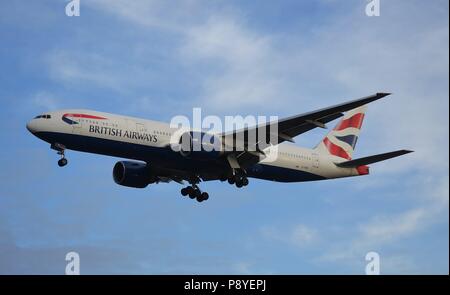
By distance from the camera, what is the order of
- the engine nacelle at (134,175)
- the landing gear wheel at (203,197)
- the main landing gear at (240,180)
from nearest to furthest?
the main landing gear at (240,180)
the engine nacelle at (134,175)
the landing gear wheel at (203,197)

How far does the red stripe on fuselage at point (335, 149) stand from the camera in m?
59.6

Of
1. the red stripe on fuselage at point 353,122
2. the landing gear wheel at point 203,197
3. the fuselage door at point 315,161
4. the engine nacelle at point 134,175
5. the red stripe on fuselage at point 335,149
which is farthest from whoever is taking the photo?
the red stripe on fuselage at point 353,122

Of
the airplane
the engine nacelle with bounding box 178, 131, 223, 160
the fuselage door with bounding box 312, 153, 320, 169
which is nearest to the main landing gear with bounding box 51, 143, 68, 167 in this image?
the airplane

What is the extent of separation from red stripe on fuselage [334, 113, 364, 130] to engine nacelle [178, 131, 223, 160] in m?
15.3

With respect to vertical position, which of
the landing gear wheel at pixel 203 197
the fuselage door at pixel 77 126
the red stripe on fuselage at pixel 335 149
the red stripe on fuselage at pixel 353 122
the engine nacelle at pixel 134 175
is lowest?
the landing gear wheel at pixel 203 197

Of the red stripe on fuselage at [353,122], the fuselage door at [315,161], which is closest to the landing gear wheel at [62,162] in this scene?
the fuselage door at [315,161]

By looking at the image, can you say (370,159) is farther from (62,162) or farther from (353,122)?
(62,162)

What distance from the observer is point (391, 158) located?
51219mm

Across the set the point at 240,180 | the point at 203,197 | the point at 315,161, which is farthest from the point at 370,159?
the point at 203,197

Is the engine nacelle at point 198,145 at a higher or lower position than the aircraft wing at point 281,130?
lower

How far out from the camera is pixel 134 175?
55562mm

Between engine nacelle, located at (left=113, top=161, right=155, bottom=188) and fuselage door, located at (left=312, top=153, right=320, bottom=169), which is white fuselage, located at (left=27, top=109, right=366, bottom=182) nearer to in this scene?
engine nacelle, located at (left=113, top=161, right=155, bottom=188)

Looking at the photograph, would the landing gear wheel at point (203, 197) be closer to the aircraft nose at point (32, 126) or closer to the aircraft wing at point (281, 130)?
the aircraft wing at point (281, 130)
